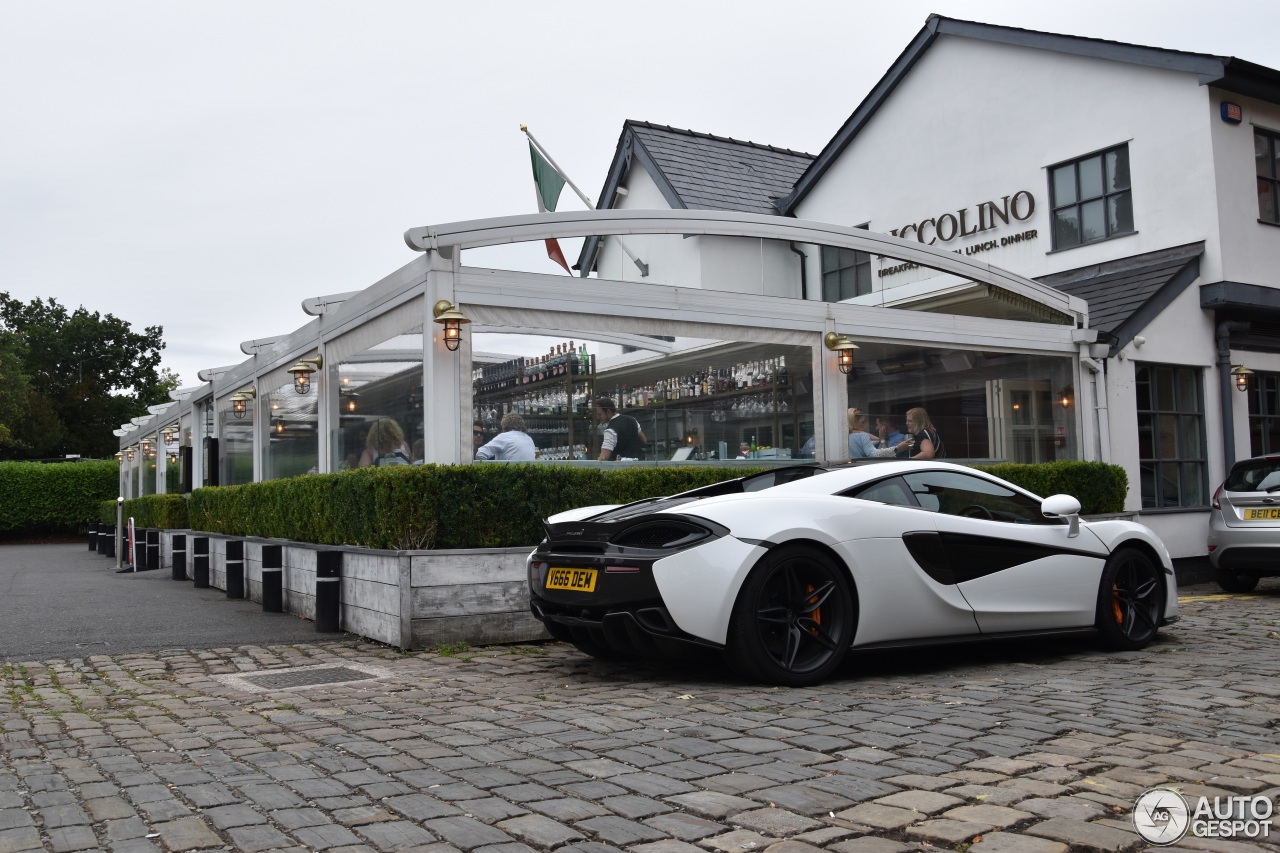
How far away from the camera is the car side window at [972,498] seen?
22.4ft

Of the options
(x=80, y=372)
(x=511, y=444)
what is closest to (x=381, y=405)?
(x=511, y=444)

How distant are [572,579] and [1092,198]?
522 inches

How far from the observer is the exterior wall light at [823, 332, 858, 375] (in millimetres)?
11312

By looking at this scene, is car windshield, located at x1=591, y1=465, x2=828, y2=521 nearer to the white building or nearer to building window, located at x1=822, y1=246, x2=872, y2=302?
the white building

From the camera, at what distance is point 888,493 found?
6.69 m

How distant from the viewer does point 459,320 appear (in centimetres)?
881

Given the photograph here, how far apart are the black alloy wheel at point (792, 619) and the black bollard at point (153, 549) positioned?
16.4m

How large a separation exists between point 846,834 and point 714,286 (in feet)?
25.2

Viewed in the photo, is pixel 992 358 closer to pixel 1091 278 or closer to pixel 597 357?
pixel 1091 278

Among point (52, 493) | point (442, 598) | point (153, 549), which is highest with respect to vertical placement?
point (52, 493)

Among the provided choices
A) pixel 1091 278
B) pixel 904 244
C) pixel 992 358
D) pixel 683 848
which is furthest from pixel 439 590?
pixel 1091 278

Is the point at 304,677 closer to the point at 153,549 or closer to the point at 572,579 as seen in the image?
the point at 572,579

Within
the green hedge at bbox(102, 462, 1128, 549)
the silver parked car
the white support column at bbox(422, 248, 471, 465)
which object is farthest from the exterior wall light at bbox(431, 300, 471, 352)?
the silver parked car

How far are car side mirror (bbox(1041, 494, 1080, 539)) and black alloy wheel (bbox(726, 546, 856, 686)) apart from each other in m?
1.74
